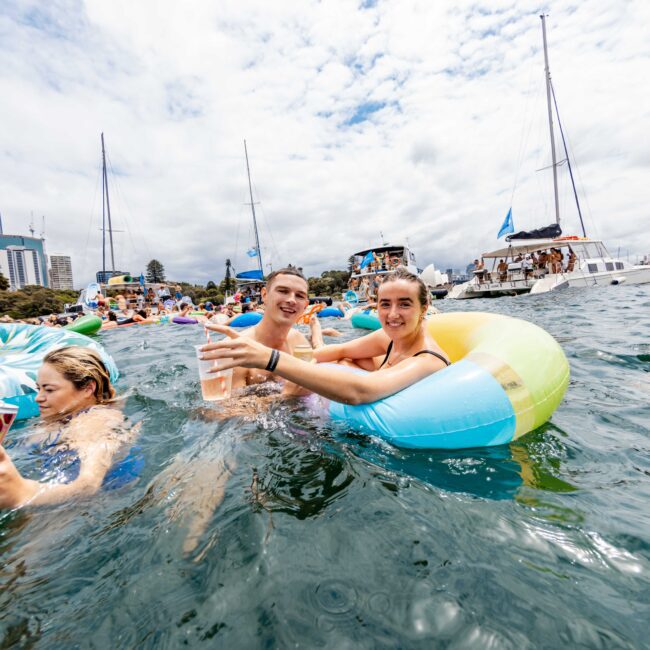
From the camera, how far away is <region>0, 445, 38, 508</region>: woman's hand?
1555 mm

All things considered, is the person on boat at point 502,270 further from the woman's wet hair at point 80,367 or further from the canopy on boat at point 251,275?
the woman's wet hair at point 80,367

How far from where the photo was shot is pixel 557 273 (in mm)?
20031

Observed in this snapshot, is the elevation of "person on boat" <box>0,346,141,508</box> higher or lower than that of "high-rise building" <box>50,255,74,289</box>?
lower

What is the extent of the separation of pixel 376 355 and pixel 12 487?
9.21 ft

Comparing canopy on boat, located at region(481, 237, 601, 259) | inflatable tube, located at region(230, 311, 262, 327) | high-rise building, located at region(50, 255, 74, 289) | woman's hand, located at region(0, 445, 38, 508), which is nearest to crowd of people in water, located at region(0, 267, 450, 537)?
woman's hand, located at region(0, 445, 38, 508)

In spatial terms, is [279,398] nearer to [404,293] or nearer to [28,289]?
[404,293]

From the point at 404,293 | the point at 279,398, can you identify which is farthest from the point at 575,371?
the point at 279,398

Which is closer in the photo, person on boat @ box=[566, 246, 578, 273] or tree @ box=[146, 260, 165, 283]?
person on boat @ box=[566, 246, 578, 273]

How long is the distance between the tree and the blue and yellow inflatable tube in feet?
287

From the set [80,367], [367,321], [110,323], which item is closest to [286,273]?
[80,367]

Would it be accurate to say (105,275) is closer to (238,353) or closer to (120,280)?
(120,280)

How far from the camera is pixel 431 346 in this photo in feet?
9.12

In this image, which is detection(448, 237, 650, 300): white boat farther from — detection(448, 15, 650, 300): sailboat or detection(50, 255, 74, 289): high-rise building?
detection(50, 255, 74, 289): high-rise building

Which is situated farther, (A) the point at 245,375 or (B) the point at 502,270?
(B) the point at 502,270
